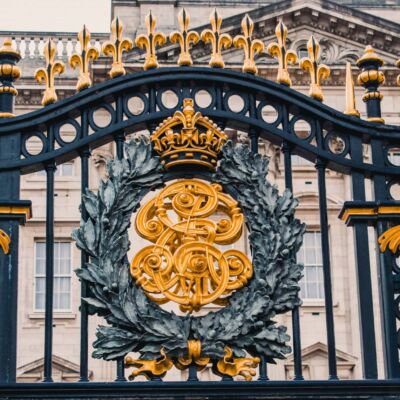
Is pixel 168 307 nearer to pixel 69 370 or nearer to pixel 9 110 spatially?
pixel 69 370

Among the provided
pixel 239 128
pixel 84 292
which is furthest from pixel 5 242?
pixel 239 128

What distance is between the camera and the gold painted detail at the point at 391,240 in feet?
50.8

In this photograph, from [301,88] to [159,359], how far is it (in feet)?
62.3

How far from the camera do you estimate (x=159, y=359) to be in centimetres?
1499

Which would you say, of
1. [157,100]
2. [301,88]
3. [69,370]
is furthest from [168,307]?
[157,100]

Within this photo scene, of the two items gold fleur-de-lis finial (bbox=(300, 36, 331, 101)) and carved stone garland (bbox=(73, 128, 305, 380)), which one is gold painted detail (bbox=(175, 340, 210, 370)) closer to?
carved stone garland (bbox=(73, 128, 305, 380))

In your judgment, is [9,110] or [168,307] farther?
[168,307]

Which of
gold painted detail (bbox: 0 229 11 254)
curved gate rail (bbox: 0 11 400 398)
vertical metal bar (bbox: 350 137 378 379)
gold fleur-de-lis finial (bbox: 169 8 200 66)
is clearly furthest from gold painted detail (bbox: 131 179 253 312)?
gold fleur-de-lis finial (bbox: 169 8 200 66)

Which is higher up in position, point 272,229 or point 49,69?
point 49,69

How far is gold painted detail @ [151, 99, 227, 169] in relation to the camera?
1573 centimetres

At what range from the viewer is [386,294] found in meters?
15.3

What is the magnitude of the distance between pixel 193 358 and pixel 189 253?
3.38 ft

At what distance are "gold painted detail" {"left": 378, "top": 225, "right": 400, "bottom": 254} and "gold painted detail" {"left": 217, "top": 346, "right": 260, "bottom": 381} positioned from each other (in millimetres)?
1694

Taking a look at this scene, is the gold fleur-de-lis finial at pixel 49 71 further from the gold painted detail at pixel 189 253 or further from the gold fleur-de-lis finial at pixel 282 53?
the gold fleur-de-lis finial at pixel 282 53
